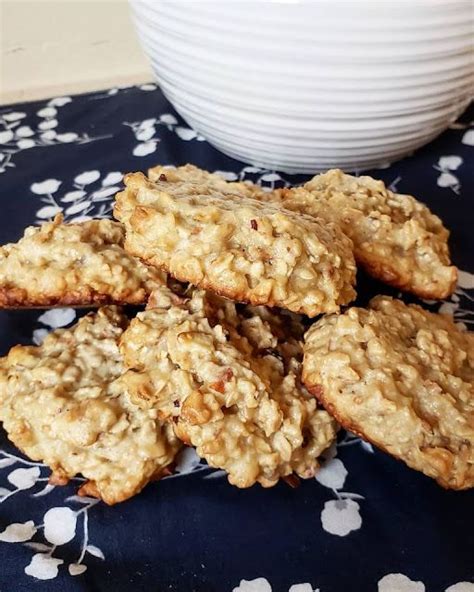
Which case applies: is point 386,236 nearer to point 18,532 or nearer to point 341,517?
point 341,517

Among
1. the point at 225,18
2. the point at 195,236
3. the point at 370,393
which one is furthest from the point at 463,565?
the point at 225,18

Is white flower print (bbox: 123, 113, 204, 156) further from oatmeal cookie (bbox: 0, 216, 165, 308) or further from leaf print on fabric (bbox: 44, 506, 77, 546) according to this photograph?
leaf print on fabric (bbox: 44, 506, 77, 546)

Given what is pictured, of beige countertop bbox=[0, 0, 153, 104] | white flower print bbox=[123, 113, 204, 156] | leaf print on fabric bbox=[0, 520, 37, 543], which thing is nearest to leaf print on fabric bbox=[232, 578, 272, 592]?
leaf print on fabric bbox=[0, 520, 37, 543]

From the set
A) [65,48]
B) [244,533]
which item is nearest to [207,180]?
[244,533]

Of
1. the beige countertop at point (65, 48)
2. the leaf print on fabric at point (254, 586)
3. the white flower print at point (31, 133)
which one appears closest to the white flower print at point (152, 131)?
the white flower print at point (31, 133)

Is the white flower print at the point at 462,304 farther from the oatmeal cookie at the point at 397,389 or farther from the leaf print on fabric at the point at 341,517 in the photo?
the leaf print on fabric at the point at 341,517
